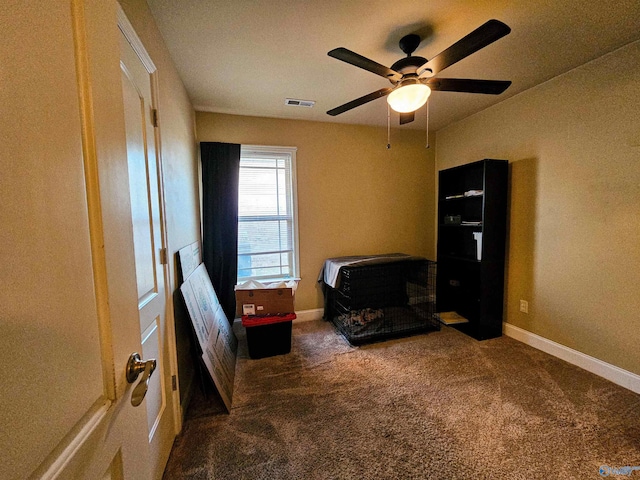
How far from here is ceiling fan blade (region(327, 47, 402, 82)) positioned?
1.35 meters

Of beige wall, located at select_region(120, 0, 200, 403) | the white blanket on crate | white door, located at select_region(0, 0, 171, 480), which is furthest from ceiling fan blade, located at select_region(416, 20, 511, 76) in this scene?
the white blanket on crate

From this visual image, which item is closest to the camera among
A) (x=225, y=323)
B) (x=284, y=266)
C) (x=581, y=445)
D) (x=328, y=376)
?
(x=581, y=445)

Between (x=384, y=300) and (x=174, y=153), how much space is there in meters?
2.69

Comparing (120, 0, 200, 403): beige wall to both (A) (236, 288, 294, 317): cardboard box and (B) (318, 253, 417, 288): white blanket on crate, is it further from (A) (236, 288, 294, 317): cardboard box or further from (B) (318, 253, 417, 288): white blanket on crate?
(B) (318, 253, 417, 288): white blanket on crate

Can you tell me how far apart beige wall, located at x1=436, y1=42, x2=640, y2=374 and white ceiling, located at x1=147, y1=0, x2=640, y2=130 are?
258 mm

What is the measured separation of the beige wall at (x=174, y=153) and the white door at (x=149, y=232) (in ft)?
0.43

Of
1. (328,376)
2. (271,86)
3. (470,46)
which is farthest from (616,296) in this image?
(271,86)

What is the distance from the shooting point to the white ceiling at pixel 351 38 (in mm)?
1471

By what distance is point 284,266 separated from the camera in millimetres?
3225

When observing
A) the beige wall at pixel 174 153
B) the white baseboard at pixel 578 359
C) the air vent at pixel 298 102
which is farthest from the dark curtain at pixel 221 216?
the white baseboard at pixel 578 359

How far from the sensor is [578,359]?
215 cm

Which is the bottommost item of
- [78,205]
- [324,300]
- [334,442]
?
[334,442]

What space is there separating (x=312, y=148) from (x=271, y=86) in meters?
0.93

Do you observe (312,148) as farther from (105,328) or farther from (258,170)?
(105,328)
